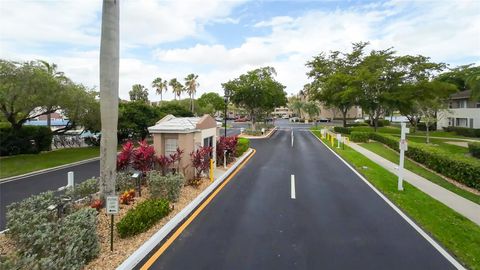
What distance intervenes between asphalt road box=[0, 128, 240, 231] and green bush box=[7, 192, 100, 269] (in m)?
2.84

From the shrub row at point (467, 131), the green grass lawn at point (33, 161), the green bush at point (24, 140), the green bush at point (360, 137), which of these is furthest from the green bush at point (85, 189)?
the shrub row at point (467, 131)

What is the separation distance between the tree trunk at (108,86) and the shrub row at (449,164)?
574 inches

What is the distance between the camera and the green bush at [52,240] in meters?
4.82

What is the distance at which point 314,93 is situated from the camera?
5094cm

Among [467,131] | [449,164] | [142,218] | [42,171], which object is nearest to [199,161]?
[142,218]

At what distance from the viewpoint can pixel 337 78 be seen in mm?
42188

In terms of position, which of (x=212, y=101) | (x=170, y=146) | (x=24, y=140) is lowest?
(x=24, y=140)

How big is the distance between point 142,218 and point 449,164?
14.8 meters

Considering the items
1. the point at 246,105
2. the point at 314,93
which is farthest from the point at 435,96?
the point at 246,105

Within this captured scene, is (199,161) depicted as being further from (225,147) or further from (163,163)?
(225,147)

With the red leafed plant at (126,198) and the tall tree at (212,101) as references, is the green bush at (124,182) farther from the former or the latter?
the tall tree at (212,101)

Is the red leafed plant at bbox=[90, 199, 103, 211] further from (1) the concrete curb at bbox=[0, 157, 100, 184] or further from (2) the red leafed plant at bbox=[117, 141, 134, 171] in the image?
(1) the concrete curb at bbox=[0, 157, 100, 184]

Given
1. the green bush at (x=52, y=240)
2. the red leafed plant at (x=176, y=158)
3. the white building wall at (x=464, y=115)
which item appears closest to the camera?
the green bush at (x=52, y=240)

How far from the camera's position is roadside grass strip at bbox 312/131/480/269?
6.68m
